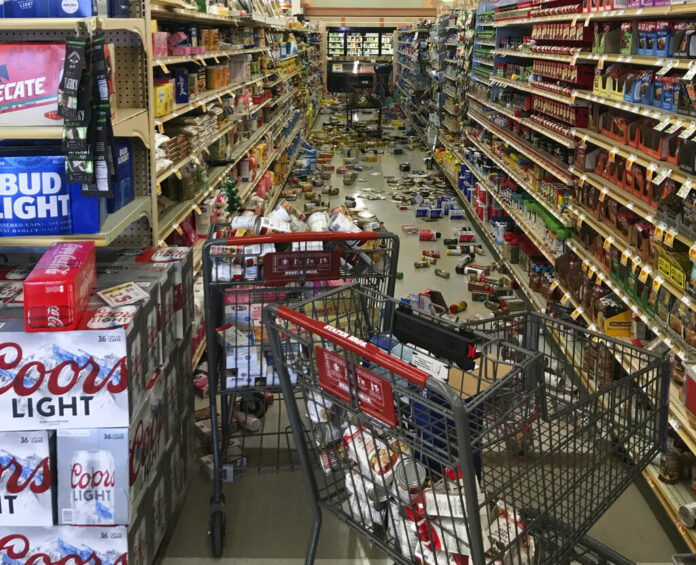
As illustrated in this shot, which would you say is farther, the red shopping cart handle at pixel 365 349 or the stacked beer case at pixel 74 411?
the stacked beer case at pixel 74 411

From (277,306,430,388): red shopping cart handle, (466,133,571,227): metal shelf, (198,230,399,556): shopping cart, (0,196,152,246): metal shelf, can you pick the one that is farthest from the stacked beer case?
(466,133,571,227): metal shelf

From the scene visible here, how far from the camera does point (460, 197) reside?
9953 millimetres

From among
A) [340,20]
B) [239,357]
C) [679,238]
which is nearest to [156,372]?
[239,357]

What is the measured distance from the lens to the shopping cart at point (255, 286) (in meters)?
2.62

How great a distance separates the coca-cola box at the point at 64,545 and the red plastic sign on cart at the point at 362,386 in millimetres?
973

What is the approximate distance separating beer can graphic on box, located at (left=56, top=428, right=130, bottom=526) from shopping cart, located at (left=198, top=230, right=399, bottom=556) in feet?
1.79

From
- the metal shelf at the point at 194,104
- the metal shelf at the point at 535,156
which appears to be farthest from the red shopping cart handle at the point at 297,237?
the metal shelf at the point at 535,156

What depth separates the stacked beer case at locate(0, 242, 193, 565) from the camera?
6.88 feet

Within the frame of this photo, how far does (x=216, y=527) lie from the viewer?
2.77 metres

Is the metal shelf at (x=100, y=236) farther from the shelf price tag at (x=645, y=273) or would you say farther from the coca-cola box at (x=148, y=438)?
the shelf price tag at (x=645, y=273)

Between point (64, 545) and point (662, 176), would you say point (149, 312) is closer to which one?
point (64, 545)

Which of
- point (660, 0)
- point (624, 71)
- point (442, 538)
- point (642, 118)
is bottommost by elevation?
point (442, 538)

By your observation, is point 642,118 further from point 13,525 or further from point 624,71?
point 13,525

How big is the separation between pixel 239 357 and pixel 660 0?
8.50 feet
